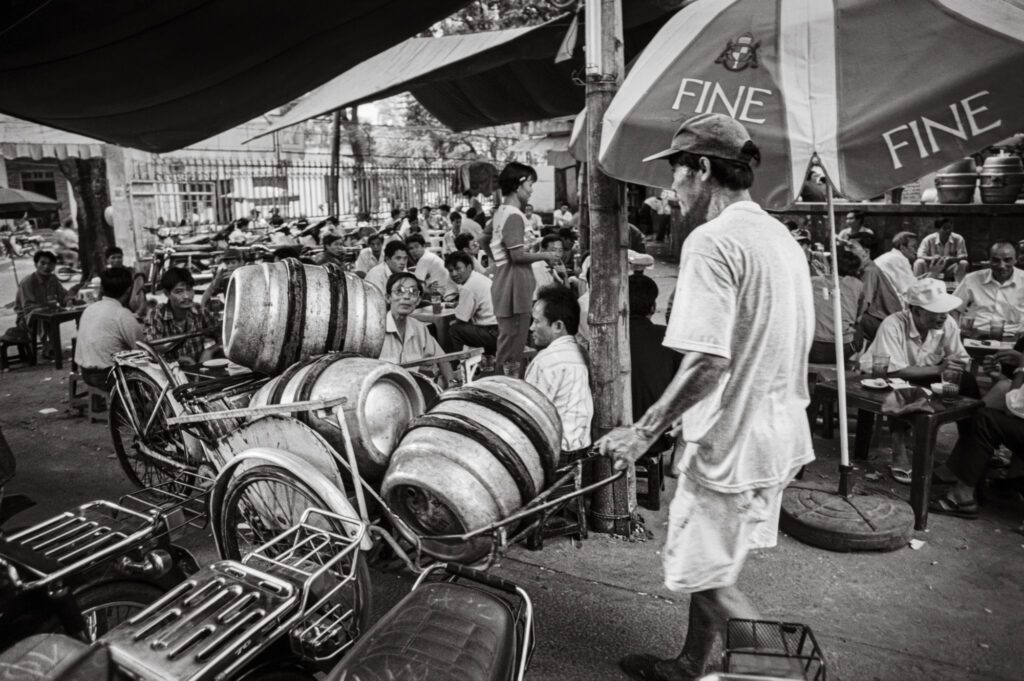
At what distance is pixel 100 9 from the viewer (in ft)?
15.2

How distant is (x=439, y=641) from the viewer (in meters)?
2.16

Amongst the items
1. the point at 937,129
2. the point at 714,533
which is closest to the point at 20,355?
the point at 714,533

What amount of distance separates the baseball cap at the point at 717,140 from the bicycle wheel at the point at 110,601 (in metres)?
2.47

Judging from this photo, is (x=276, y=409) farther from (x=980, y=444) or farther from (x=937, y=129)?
(x=980, y=444)

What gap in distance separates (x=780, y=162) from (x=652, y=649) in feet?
7.60

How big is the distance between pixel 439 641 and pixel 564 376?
2.26 metres

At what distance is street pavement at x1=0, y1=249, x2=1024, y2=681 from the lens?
335 centimetres

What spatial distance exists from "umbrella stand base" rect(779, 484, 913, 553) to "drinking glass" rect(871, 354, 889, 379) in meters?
1.06

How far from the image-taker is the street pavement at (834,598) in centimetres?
335

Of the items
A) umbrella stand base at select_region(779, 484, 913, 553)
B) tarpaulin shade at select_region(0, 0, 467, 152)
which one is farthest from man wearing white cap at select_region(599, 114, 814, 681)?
tarpaulin shade at select_region(0, 0, 467, 152)

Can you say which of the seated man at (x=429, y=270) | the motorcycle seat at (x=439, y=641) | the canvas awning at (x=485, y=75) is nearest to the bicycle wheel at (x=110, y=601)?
the motorcycle seat at (x=439, y=641)

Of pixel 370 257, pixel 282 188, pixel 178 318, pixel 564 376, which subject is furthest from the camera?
pixel 282 188

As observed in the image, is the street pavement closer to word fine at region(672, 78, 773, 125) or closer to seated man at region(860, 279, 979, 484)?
seated man at region(860, 279, 979, 484)

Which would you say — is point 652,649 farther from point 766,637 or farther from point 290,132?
point 290,132
